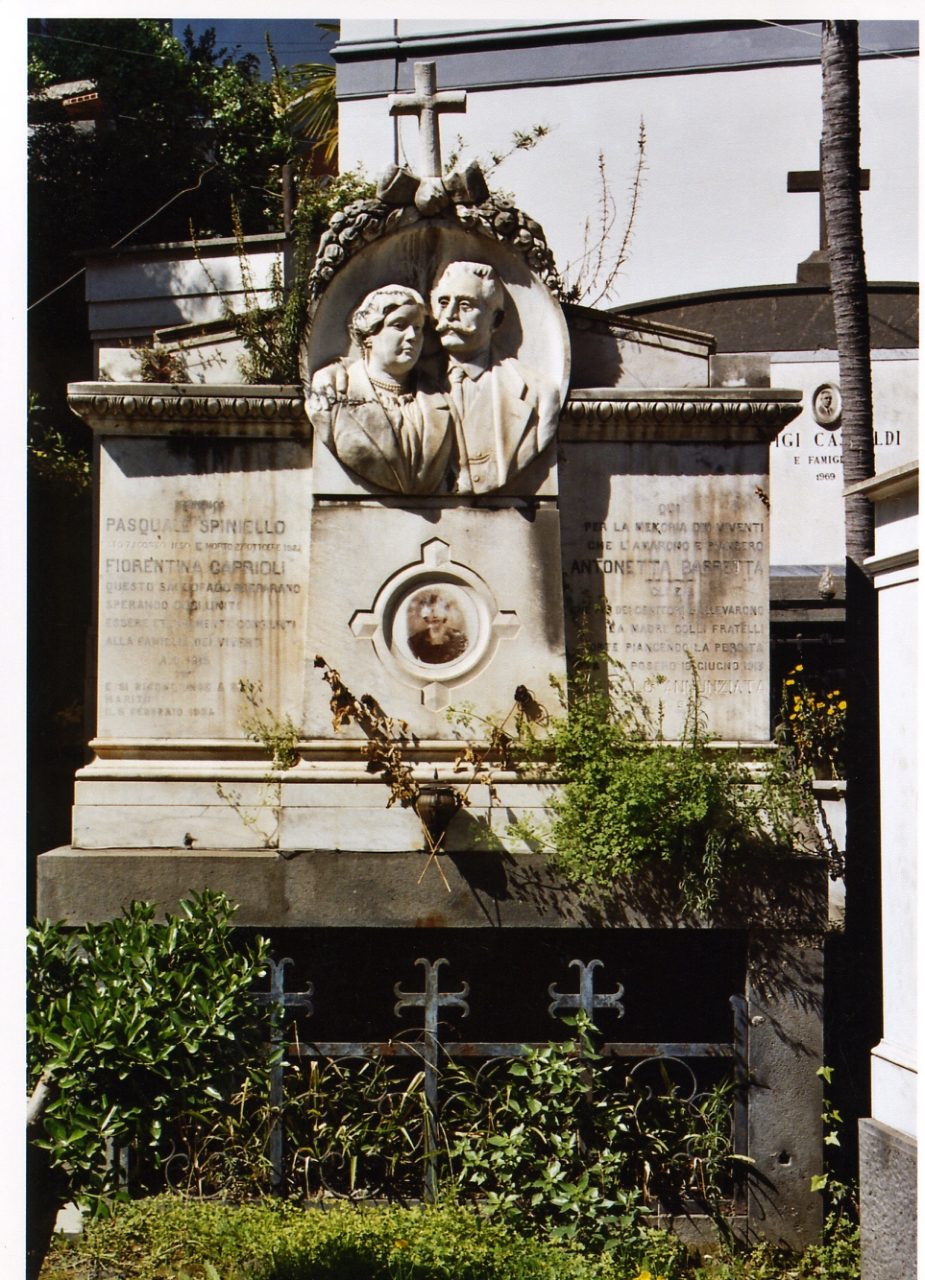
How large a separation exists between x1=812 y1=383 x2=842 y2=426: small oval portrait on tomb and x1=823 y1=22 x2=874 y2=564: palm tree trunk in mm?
3383

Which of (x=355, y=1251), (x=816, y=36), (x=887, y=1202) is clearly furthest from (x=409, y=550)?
(x=816, y=36)

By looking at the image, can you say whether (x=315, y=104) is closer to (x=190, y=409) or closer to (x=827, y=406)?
(x=827, y=406)

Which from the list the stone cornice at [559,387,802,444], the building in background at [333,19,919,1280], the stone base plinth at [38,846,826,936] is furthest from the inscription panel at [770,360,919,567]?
the stone base plinth at [38,846,826,936]

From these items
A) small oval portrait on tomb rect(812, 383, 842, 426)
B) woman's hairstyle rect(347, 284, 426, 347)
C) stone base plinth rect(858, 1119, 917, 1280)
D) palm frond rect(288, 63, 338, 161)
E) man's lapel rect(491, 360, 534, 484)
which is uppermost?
palm frond rect(288, 63, 338, 161)

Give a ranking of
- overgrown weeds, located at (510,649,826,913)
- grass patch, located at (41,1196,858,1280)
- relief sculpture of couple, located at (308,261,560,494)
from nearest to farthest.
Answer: grass patch, located at (41,1196,858,1280) → overgrown weeds, located at (510,649,826,913) → relief sculpture of couple, located at (308,261,560,494)

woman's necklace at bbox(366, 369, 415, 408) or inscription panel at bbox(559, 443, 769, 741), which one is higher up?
woman's necklace at bbox(366, 369, 415, 408)

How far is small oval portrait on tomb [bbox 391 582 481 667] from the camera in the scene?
5738 millimetres

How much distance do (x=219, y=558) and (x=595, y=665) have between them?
6.42 ft

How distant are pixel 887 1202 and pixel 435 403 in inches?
156

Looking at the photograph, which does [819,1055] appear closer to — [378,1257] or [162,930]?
[378,1257]

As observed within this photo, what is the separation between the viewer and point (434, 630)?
18.9 ft

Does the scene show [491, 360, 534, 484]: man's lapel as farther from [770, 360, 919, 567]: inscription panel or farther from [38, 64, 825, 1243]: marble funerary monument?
[770, 360, 919, 567]: inscription panel

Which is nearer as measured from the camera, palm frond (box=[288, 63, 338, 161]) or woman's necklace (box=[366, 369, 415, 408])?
woman's necklace (box=[366, 369, 415, 408])

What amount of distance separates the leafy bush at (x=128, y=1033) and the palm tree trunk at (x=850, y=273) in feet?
15.5
